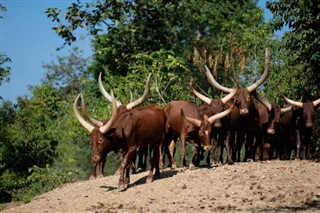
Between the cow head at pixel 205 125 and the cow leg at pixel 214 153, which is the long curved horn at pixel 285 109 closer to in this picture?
the cow leg at pixel 214 153

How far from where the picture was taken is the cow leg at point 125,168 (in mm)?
12586

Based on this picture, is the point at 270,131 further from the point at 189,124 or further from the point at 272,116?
the point at 189,124

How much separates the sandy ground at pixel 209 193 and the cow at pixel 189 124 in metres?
0.78

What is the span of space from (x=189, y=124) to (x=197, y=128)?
249 millimetres

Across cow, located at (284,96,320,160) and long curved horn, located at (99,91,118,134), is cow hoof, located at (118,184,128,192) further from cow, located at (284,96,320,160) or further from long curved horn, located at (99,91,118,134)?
cow, located at (284,96,320,160)

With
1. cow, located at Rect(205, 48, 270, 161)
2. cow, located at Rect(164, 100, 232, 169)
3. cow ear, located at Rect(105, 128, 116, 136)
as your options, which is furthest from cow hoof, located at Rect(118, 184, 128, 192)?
cow, located at Rect(205, 48, 270, 161)

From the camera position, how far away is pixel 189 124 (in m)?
14.8

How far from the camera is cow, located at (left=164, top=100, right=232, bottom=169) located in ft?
47.2

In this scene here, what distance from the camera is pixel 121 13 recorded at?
22.0 metres

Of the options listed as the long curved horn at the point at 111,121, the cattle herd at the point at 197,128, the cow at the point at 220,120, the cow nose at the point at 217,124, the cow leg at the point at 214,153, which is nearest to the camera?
the long curved horn at the point at 111,121

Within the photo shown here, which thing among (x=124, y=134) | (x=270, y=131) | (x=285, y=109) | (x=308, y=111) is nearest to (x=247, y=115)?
(x=270, y=131)

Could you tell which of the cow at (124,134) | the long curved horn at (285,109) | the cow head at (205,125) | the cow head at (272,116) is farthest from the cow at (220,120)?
the cow at (124,134)

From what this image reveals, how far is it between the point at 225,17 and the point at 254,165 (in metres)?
22.8

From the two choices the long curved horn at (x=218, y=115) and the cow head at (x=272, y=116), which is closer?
the long curved horn at (x=218, y=115)
